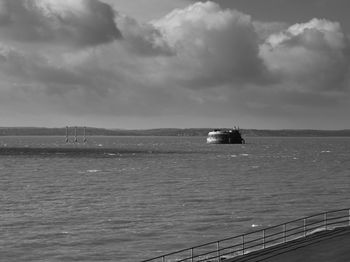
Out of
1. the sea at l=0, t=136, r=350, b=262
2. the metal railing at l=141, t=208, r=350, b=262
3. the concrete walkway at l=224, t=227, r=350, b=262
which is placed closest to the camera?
the concrete walkway at l=224, t=227, r=350, b=262

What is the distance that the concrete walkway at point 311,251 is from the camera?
87.2 feet

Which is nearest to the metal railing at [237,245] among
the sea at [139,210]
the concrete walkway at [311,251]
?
the concrete walkway at [311,251]

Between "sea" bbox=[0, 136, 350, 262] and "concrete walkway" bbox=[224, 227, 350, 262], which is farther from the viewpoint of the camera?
"sea" bbox=[0, 136, 350, 262]

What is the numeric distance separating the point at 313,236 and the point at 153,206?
34.5 m

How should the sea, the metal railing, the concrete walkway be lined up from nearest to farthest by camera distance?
1. the concrete walkway
2. the metal railing
3. the sea

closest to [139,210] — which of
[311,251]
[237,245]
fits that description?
[311,251]

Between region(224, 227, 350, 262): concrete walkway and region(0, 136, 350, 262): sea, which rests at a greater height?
region(224, 227, 350, 262): concrete walkway

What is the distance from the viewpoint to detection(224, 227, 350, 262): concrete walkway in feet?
87.2

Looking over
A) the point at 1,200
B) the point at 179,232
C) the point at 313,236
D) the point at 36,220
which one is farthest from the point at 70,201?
the point at 313,236

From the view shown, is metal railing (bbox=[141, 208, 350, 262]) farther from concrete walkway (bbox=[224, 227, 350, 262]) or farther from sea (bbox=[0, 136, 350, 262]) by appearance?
sea (bbox=[0, 136, 350, 262])

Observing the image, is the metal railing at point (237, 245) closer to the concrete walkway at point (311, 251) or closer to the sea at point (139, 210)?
the concrete walkway at point (311, 251)

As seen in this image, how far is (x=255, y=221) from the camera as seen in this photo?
53500mm

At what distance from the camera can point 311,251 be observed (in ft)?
92.7

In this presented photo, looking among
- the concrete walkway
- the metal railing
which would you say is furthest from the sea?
the concrete walkway
